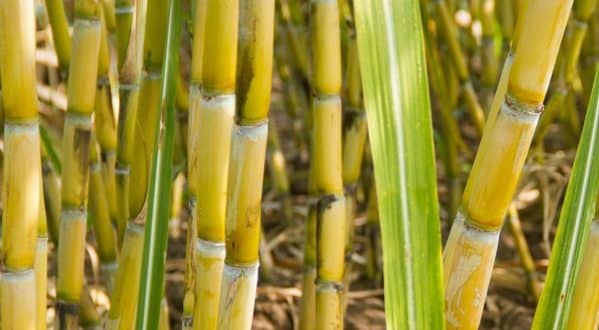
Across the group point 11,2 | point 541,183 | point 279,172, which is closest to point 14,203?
point 11,2

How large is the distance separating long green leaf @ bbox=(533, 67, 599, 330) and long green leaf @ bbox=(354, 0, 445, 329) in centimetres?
9

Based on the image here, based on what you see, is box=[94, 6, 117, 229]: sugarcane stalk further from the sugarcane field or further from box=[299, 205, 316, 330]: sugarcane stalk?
box=[299, 205, 316, 330]: sugarcane stalk

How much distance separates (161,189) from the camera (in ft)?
1.97

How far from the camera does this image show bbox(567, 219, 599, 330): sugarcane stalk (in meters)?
0.58

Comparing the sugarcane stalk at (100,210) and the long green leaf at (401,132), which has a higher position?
the long green leaf at (401,132)

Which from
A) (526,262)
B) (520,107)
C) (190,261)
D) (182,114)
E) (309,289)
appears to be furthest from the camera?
(526,262)

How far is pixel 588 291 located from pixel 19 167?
1.09 feet

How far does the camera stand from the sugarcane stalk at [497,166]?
48cm

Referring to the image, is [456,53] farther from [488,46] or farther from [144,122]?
[144,122]

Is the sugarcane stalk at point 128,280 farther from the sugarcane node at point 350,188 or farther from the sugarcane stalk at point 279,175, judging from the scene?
the sugarcane stalk at point 279,175

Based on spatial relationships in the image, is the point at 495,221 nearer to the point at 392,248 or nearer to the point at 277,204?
the point at 392,248

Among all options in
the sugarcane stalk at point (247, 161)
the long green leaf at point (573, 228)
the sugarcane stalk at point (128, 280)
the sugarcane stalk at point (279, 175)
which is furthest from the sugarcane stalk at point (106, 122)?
the sugarcane stalk at point (279, 175)

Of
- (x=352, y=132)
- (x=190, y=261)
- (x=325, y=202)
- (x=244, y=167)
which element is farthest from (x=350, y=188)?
(x=244, y=167)

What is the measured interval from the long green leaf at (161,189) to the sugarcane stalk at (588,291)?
248mm
